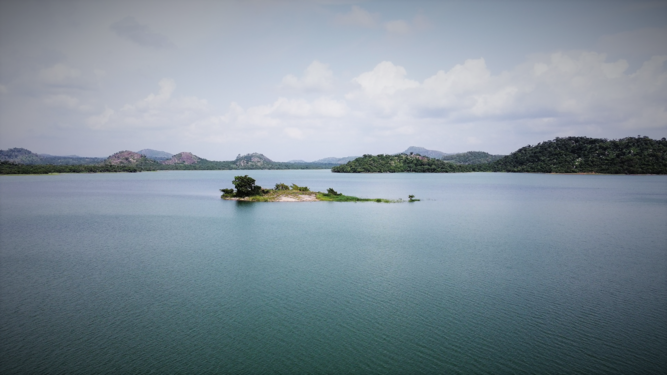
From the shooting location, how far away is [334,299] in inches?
835

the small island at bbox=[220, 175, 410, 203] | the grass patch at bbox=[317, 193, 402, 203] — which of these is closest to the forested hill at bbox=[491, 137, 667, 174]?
the small island at bbox=[220, 175, 410, 203]

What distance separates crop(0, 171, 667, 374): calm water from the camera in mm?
15062

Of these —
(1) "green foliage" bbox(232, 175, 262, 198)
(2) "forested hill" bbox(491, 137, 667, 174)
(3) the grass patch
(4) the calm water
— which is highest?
(2) "forested hill" bbox(491, 137, 667, 174)

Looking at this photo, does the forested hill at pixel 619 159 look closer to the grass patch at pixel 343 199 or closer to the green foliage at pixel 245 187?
the grass patch at pixel 343 199

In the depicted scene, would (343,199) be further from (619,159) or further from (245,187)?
(619,159)

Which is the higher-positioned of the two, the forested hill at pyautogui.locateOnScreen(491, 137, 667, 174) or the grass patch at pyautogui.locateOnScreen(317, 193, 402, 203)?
the forested hill at pyautogui.locateOnScreen(491, 137, 667, 174)

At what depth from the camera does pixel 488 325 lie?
17.8 m

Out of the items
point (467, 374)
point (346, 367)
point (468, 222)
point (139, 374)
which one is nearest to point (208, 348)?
point (139, 374)

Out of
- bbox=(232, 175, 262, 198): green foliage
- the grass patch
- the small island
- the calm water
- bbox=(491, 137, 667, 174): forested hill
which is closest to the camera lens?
the calm water

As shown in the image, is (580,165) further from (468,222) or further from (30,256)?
(30,256)

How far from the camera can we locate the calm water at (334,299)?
1506 cm

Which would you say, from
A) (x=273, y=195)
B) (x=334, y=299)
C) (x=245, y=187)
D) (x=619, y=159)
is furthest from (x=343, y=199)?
(x=619, y=159)

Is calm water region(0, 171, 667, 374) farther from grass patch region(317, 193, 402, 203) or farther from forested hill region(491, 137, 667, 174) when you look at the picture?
forested hill region(491, 137, 667, 174)

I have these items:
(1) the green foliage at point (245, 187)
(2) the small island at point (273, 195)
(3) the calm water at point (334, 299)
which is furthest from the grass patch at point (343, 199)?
(3) the calm water at point (334, 299)
